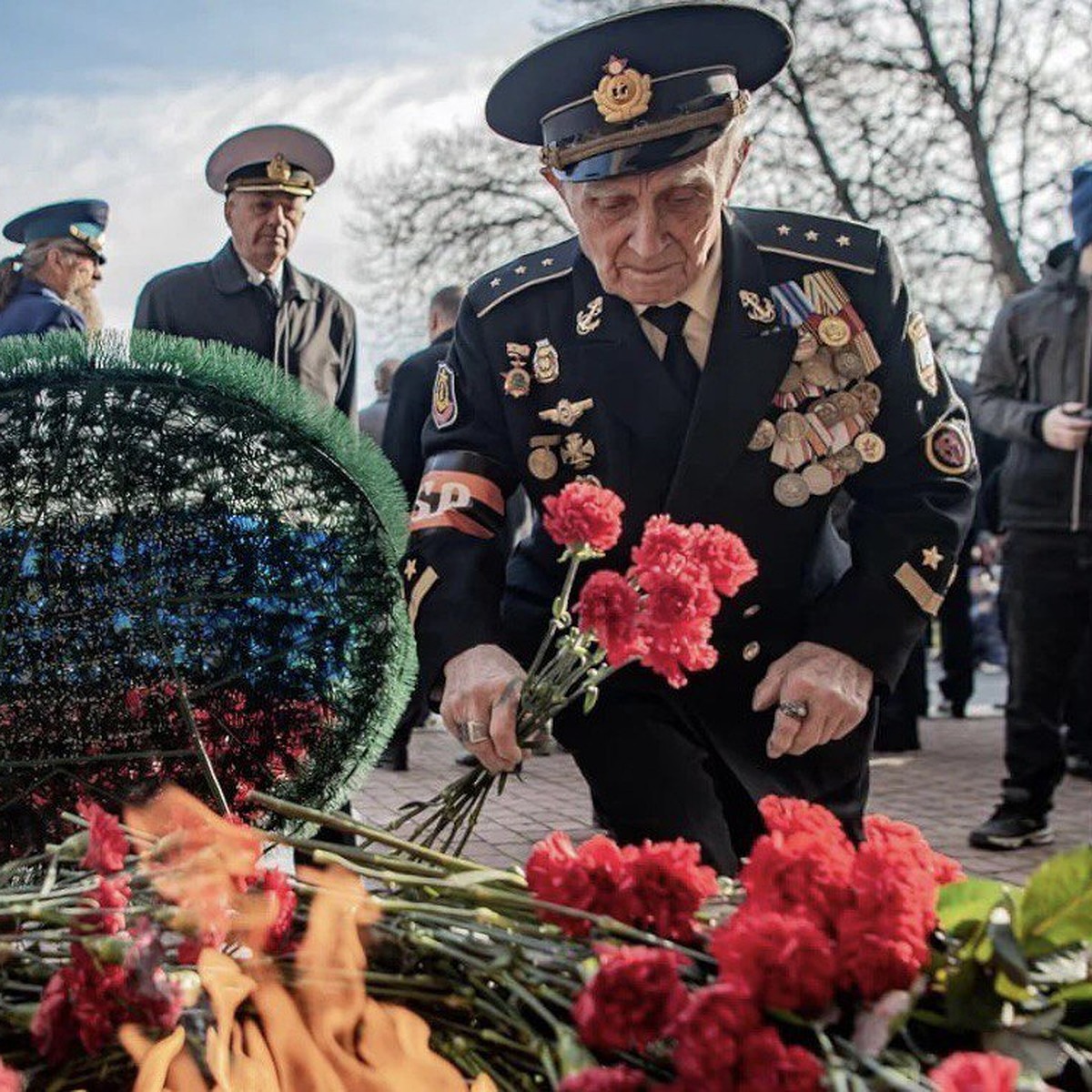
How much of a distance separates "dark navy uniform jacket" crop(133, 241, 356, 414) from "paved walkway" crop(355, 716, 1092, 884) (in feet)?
5.83

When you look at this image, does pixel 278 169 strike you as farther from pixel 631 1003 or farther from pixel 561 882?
pixel 631 1003

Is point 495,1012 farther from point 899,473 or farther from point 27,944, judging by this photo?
point 899,473

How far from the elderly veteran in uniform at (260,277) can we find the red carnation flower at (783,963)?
15.2 feet

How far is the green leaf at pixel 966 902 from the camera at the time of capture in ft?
4.00

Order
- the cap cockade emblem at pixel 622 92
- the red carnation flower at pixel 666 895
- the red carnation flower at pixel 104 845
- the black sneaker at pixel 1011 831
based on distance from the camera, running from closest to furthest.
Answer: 1. the red carnation flower at pixel 666 895
2. the red carnation flower at pixel 104 845
3. the cap cockade emblem at pixel 622 92
4. the black sneaker at pixel 1011 831

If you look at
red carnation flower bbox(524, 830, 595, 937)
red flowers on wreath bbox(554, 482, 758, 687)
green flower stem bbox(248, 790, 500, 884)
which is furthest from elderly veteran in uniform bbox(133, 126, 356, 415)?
red carnation flower bbox(524, 830, 595, 937)

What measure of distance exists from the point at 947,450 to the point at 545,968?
167 centimetres

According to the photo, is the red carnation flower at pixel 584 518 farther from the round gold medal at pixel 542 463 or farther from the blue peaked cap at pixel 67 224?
the blue peaked cap at pixel 67 224

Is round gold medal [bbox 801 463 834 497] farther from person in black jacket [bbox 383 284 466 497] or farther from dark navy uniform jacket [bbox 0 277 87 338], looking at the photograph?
person in black jacket [bbox 383 284 466 497]

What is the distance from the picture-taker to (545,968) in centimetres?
123

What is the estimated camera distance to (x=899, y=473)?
8.83 feet

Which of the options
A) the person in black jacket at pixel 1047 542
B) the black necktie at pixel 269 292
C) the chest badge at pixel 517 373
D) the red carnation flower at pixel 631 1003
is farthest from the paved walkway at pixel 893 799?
the red carnation flower at pixel 631 1003

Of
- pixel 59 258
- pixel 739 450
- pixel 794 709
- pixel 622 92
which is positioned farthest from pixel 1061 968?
pixel 59 258

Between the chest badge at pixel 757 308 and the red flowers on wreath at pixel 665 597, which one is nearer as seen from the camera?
the red flowers on wreath at pixel 665 597
